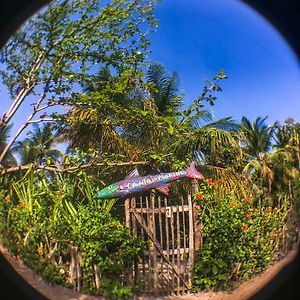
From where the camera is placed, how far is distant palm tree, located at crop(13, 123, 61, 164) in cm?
547

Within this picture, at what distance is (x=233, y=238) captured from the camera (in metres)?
5.29

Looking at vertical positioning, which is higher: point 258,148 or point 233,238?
point 258,148

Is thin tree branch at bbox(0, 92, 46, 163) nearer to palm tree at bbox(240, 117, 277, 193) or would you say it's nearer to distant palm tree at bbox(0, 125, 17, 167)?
distant palm tree at bbox(0, 125, 17, 167)

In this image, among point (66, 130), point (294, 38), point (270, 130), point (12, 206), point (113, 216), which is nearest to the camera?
point (294, 38)

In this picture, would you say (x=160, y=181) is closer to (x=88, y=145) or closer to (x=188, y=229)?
(x=188, y=229)

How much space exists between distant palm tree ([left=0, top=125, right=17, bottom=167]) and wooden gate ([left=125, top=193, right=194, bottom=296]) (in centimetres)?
165

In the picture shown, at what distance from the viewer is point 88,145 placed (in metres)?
6.37

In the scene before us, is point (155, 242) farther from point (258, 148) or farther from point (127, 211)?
point (258, 148)

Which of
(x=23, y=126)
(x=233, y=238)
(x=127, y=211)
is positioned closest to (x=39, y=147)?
(x=23, y=126)

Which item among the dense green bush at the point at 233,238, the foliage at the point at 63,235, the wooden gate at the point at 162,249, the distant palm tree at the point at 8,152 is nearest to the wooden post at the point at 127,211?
the wooden gate at the point at 162,249

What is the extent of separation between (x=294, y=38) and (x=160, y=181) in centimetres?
349

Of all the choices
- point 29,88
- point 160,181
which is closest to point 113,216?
point 160,181

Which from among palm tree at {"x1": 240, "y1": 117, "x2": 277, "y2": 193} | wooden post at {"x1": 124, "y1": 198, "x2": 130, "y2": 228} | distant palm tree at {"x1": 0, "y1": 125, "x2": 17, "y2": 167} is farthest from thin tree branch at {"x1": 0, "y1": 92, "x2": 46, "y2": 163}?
palm tree at {"x1": 240, "y1": 117, "x2": 277, "y2": 193}

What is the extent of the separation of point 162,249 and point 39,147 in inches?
90.6
